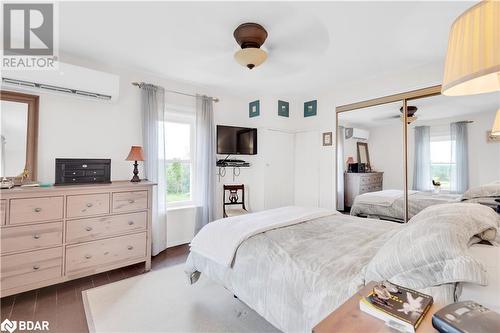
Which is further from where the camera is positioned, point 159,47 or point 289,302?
point 159,47

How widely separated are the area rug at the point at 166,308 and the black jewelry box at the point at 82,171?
45.7 inches

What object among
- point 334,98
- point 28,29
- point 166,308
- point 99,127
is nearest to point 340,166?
point 334,98

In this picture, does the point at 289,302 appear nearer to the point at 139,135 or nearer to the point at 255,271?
the point at 255,271

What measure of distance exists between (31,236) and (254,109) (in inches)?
136

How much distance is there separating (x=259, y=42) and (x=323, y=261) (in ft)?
6.44

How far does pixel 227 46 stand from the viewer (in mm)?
2471

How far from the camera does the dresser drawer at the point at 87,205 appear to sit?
89.4 inches

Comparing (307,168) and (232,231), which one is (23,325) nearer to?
(232,231)

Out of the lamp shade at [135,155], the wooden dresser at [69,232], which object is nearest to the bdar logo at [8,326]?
the wooden dresser at [69,232]

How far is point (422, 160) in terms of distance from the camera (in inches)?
119

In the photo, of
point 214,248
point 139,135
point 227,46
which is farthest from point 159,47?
point 214,248

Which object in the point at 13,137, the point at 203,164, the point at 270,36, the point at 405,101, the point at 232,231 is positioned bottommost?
the point at 232,231

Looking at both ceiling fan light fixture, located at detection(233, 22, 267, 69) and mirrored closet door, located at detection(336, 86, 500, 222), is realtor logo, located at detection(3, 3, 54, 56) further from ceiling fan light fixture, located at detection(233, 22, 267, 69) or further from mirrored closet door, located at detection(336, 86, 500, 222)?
mirrored closet door, located at detection(336, 86, 500, 222)

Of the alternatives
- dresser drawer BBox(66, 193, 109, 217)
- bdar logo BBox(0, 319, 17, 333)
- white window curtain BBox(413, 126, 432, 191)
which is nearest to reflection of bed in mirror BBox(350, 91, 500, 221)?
white window curtain BBox(413, 126, 432, 191)
